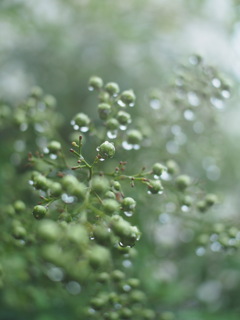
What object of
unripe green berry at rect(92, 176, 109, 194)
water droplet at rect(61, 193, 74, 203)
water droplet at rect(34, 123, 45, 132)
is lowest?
water droplet at rect(61, 193, 74, 203)

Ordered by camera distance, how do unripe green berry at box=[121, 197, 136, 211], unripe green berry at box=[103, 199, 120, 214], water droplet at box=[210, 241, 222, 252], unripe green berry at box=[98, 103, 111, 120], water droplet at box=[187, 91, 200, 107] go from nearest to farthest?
unripe green berry at box=[103, 199, 120, 214] < unripe green berry at box=[121, 197, 136, 211] < unripe green berry at box=[98, 103, 111, 120] < water droplet at box=[210, 241, 222, 252] < water droplet at box=[187, 91, 200, 107]

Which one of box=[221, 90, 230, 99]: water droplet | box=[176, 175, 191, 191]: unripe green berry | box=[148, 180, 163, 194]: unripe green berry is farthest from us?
box=[221, 90, 230, 99]: water droplet

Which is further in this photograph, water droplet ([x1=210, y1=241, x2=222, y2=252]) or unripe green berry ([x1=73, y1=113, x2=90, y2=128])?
water droplet ([x1=210, y1=241, x2=222, y2=252])

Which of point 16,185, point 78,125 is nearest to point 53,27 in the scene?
point 16,185

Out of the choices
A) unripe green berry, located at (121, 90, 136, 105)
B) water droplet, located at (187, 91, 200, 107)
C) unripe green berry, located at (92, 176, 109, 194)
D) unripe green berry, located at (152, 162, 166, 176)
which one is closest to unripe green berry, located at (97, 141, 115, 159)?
unripe green berry, located at (92, 176, 109, 194)

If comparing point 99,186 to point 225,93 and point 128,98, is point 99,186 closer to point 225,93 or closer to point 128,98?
point 128,98

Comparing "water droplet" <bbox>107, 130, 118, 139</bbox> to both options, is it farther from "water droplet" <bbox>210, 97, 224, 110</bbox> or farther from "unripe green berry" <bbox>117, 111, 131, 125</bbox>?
"water droplet" <bbox>210, 97, 224, 110</bbox>

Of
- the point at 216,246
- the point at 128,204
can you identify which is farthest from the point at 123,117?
the point at 216,246

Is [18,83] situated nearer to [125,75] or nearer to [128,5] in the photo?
[125,75]
